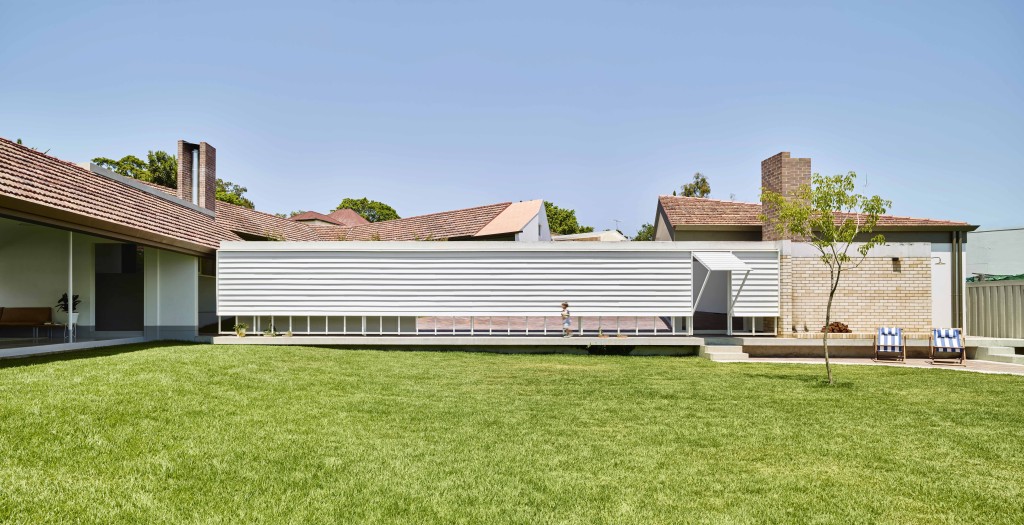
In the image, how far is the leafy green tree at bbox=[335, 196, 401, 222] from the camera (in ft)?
274

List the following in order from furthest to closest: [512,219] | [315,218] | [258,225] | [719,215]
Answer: [315,218], [512,219], [258,225], [719,215]

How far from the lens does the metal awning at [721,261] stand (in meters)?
15.7

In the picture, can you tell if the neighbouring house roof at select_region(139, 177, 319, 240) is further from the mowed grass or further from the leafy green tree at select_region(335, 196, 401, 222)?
the leafy green tree at select_region(335, 196, 401, 222)

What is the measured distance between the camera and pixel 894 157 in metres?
22.0

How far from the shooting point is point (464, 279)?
53.2 ft

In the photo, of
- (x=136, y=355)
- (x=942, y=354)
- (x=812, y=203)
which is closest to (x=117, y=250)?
(x=136, y=355)

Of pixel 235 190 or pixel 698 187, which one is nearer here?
pixel 698 187

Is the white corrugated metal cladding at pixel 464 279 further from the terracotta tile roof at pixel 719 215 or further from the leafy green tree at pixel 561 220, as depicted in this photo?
the leafy green tree at pixel 561 220

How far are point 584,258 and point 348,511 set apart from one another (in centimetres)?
1199

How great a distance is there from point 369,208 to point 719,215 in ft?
217

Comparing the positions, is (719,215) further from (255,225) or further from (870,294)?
(255,225)

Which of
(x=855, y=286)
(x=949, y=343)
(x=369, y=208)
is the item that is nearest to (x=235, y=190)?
(x=369, y=208)

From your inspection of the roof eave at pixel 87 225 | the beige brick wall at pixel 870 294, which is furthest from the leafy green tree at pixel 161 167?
the beige brick wall at pixel 870 294

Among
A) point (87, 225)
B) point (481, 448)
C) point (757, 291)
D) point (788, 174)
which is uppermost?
point (788, 174)
